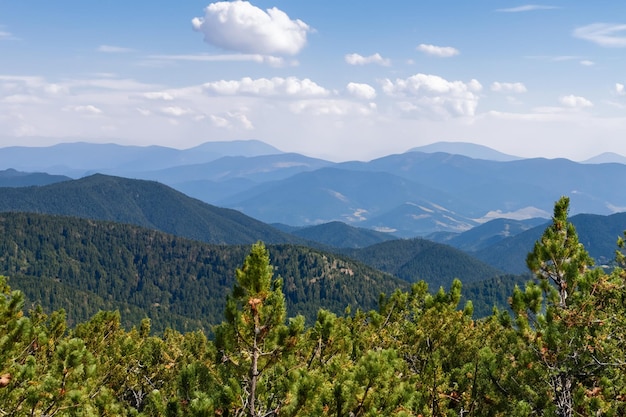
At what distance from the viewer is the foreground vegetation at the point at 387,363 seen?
15.1 meters

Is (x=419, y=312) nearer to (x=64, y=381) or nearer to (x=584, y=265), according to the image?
(x=584, y=265)

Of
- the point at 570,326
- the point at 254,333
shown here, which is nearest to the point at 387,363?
the point at 254,333

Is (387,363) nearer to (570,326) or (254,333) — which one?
(254,333)

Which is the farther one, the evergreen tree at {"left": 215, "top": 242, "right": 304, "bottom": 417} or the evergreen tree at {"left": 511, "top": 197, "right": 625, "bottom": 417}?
the evergreen tree at {"left": 511, "top": 197, "right": 625, "bottom": 417}

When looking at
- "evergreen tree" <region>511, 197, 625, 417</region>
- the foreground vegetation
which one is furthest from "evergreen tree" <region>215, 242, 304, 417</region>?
"evergreen tree" <region>511, 197, 625, 417</region>

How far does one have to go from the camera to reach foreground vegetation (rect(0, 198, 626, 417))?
594 inches

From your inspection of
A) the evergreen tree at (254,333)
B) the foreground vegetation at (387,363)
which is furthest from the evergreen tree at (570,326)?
the evergreen tree at (254,333)

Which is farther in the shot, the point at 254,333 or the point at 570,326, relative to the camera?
the point at 570,326

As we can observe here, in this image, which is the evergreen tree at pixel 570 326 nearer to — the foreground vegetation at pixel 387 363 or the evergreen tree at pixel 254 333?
the foreground vegetation at pixel 387 363

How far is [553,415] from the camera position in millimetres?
18234

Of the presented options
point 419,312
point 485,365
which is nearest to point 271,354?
point 485,365

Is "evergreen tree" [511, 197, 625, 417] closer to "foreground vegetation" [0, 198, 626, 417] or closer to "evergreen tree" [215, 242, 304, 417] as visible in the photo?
"foreground vegetation" [0, 198, 626, 417]

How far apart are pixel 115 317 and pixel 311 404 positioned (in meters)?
38.3

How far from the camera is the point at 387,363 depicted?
15.5 meters
